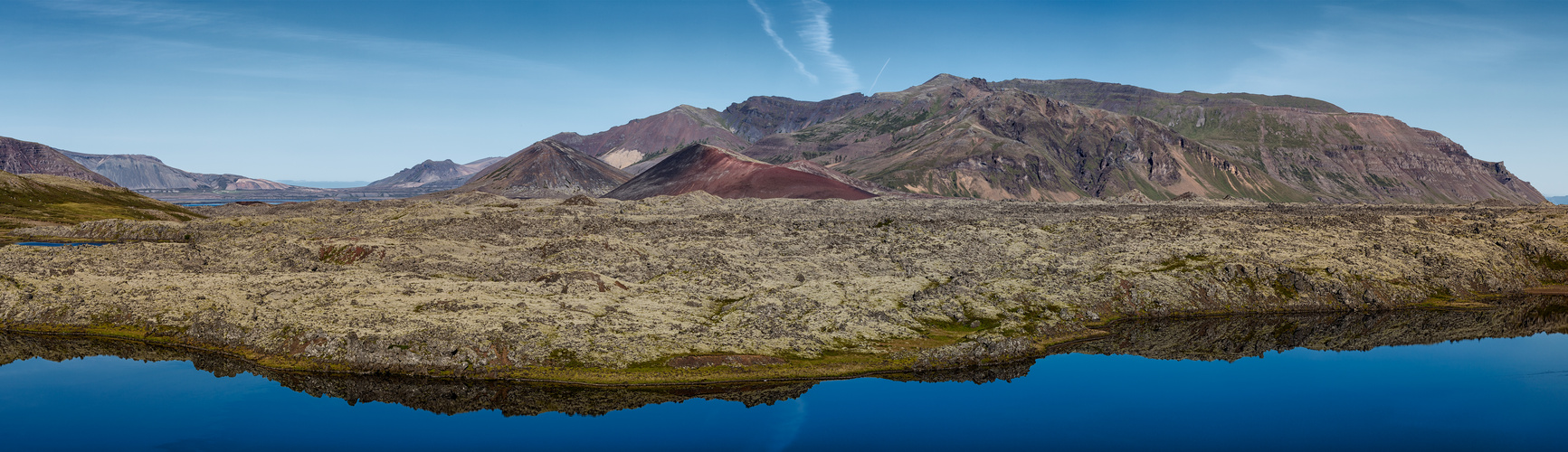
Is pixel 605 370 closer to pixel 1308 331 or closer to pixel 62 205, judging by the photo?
pixel 1308 331

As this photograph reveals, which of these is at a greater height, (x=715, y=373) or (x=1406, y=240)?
(x=1406, y=240)

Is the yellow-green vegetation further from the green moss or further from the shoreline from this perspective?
the green moss

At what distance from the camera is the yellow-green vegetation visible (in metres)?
150

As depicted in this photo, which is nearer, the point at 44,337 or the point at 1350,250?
the point at 44,337

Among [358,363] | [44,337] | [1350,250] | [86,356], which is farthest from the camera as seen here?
[1350,250]

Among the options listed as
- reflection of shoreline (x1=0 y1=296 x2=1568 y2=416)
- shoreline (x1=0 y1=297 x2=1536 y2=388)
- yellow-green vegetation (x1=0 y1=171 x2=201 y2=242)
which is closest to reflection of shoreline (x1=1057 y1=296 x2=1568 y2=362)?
reflection of shoreline (x1=0 y1=296 x2=1568 y2=416)

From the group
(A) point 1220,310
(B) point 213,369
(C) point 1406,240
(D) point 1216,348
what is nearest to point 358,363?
(B) point 213,369

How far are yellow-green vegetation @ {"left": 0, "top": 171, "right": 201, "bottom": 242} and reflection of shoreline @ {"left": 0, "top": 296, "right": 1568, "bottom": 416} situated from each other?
383ft

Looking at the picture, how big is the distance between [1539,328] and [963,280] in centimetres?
5039

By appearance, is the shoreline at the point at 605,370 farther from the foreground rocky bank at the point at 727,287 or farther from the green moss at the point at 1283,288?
the green moss at the point at 1283,288

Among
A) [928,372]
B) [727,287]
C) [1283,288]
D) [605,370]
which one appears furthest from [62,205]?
[1283,288]

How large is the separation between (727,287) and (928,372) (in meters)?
24.9

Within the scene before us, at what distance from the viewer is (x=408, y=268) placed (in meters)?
75.9

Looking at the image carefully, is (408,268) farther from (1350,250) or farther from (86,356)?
(1350,250)
